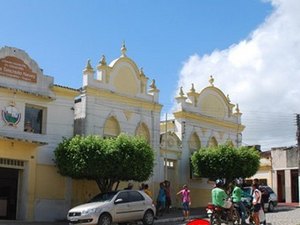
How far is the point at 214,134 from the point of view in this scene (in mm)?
37438

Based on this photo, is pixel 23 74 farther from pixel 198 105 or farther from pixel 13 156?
pixel 198 105

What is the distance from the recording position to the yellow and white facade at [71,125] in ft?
82.6

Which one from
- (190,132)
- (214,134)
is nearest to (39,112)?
(190,132)

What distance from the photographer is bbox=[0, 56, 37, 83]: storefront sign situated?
82.0ft

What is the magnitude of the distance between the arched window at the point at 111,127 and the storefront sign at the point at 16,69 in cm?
518

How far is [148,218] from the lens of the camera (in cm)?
2266

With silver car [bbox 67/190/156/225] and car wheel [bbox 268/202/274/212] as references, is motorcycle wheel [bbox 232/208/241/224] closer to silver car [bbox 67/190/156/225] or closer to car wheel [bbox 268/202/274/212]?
silver car [bbox 67/190/156/225]

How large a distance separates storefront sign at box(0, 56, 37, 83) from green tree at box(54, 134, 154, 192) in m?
3.64

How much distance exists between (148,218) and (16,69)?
9.44 meters

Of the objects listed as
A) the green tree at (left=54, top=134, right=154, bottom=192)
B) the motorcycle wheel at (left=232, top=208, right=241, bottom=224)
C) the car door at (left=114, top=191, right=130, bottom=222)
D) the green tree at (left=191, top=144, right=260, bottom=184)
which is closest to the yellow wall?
the green tree at (left=54, top=134, right=154, bottom=192)

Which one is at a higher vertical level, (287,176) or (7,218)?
(287,176)

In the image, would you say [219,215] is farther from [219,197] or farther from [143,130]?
[143,130]

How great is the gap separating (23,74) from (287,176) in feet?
79.7

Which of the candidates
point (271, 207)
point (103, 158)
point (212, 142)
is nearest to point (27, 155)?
point (103, 158)
